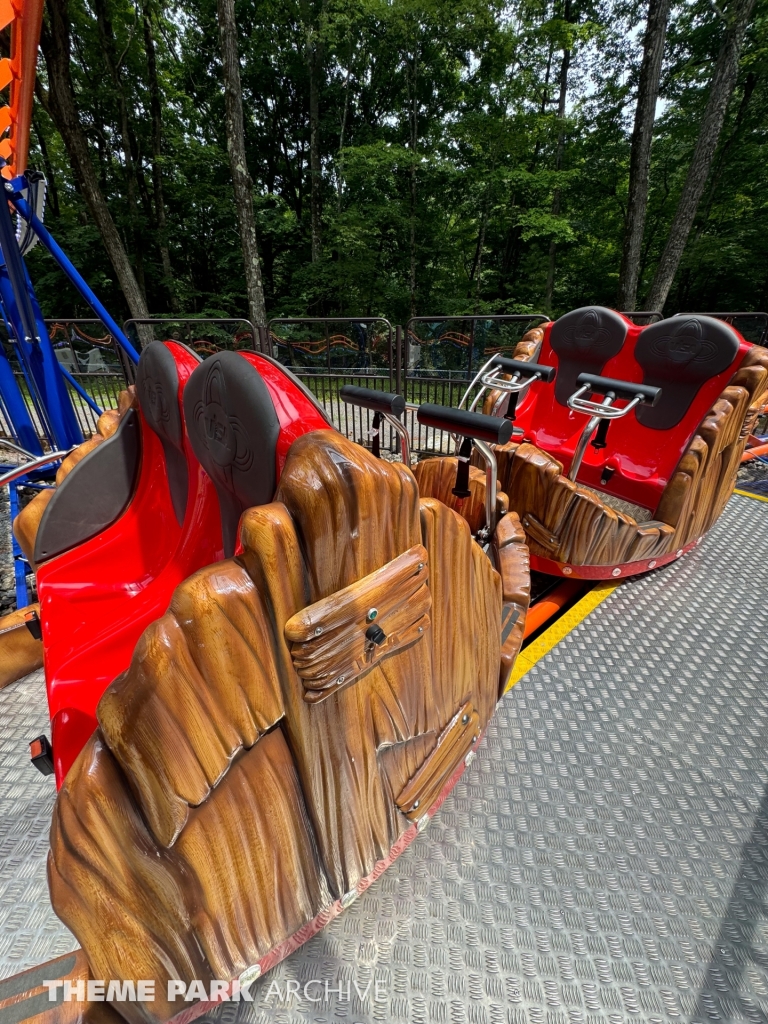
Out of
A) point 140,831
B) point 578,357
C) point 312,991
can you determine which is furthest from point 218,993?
point 578,357

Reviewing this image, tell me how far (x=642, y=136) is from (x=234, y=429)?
8.98 m

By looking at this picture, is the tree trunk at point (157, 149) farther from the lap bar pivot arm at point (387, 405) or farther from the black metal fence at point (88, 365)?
the lap bar pivot arm at point (387, 405)

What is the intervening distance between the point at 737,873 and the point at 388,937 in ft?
2.56

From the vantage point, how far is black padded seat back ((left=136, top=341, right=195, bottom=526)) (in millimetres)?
1472

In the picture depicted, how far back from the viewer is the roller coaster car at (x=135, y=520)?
3.35 feet

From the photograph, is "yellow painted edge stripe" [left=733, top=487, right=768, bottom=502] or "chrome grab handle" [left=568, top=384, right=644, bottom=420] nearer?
"chrome grab handle" [left=568, top=384, right=644, bottom=420]

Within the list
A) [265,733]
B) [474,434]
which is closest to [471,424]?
[474,434]

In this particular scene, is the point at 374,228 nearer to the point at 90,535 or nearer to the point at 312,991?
the point at 90,535

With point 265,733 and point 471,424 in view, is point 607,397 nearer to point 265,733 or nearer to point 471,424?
point 471,424

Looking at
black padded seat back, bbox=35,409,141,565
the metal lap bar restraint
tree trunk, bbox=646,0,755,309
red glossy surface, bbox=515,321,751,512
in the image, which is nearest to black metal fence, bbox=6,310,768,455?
red glossy surface, bbox=515,321,751,512

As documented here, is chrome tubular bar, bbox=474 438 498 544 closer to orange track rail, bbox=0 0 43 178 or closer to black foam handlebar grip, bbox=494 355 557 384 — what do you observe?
black foam handlebar grip, bbox=494 355 557 384

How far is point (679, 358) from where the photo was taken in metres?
2.33

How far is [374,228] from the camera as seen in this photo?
12.2m

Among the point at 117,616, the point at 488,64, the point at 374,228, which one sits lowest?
the point at 117,616
